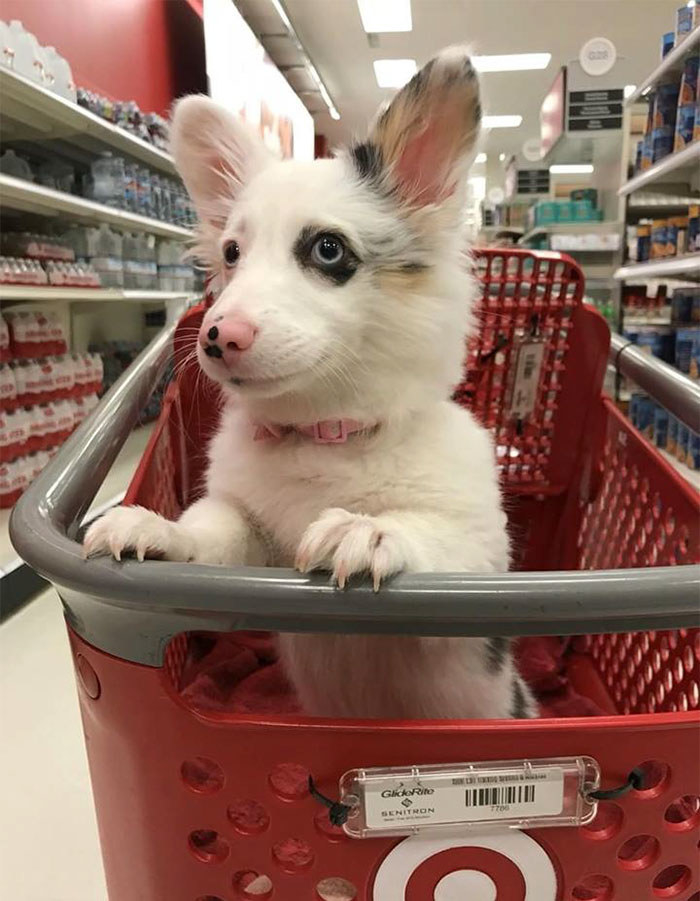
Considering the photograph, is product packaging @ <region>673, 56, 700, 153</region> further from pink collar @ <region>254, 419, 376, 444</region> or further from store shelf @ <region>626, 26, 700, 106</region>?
pink collar @ <region>254, 419, 376, 444</region>

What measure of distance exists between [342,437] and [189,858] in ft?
1.74

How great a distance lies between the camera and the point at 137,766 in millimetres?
664

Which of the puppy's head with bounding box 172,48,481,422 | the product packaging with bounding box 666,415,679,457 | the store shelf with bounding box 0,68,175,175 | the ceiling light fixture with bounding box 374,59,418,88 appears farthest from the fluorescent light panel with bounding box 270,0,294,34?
the puppy's head with bounding box 172,48,481,422

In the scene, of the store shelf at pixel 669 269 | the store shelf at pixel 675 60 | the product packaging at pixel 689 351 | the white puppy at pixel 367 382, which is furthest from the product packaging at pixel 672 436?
the white puppy at pixel 367 382

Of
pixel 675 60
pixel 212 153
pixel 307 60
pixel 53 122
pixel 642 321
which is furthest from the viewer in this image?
pixel 307 60

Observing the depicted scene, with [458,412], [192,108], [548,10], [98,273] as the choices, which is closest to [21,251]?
[98,273]

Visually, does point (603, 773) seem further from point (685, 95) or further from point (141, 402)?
point (685, 95)

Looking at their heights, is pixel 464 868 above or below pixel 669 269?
below

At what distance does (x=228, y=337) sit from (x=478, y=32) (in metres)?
9.18

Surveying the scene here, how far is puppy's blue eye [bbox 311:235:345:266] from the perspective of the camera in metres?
0.97

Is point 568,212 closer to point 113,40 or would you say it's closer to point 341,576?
point 113,40

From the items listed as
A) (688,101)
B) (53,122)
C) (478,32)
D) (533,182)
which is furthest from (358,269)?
(533,182)

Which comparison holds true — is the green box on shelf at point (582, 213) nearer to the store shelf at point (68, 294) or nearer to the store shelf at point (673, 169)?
the store shelf at point (673, 169)

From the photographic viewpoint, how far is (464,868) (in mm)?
671
